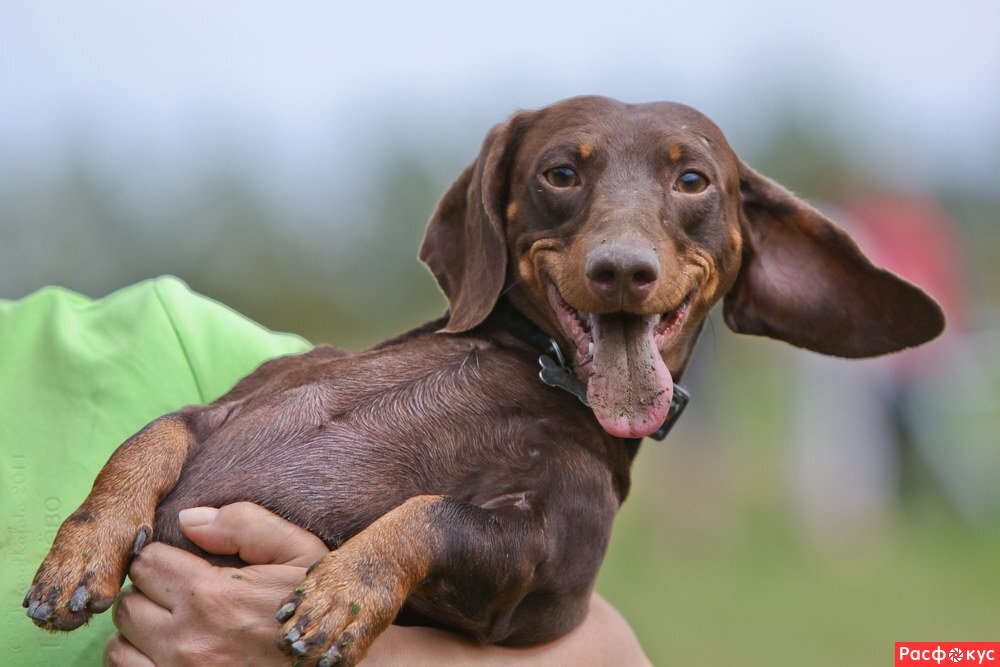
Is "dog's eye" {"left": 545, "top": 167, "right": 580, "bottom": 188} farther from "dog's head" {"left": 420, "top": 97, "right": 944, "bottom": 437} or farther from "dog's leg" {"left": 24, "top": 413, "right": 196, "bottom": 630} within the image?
"dog's leg" {"left": 24, "top": 413, "right": 196, "bottom": 630}

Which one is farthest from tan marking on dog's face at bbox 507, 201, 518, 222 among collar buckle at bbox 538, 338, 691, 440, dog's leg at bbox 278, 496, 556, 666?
dog's leg at bbox 278, 496, 556, 666

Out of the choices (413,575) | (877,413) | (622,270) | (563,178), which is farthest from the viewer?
(877,413)

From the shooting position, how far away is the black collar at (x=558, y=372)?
3039mm

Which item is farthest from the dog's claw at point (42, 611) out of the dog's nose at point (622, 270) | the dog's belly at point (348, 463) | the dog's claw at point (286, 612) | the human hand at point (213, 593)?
the dog's nose at point (622, 270)

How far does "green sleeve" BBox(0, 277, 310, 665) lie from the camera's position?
9.37 ft

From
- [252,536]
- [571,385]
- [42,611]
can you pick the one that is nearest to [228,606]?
[252,536]

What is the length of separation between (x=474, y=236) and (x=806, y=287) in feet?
2.91

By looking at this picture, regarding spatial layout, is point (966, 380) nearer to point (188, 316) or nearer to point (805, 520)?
point (805, 520)

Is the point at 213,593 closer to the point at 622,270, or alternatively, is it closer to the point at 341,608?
the point at 341,608

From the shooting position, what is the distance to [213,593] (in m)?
2.64

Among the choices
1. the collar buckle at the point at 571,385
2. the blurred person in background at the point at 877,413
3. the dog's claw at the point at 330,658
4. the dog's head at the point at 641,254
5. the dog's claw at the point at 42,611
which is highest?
the dog's head at the point at 641,254

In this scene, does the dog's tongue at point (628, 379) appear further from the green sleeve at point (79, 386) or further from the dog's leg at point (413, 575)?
the green sleeve at point (79, 386)

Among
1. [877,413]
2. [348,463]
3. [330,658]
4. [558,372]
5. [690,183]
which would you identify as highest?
[690,183]

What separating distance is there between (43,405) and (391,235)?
20.5 m
